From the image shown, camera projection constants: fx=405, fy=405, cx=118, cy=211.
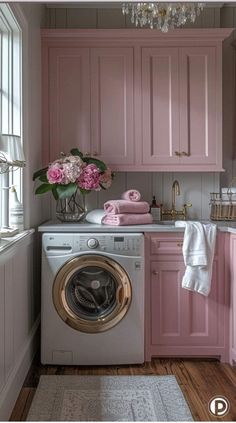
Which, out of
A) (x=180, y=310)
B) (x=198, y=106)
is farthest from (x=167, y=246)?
(x=198, y=106)

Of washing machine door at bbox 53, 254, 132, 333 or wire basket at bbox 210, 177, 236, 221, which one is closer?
washing machine door at bbox 53, 254, 132, 333

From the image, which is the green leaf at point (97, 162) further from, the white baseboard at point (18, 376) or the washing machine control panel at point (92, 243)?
the white baseboard at point (18, 376)

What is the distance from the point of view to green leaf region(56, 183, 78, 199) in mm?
2650

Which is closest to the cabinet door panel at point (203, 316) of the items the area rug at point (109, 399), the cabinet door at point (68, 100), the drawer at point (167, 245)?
the drawer at point (167, 245)

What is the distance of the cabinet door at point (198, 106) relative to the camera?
2939mm

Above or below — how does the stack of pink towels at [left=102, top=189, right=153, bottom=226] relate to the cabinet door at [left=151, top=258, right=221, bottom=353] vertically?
above

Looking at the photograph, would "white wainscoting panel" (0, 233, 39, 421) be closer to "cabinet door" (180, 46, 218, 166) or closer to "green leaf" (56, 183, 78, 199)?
Answer: "green leaf" (56, 183, 78, 199)

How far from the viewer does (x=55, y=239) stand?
2.54 metres

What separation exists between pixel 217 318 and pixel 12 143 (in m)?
1.69

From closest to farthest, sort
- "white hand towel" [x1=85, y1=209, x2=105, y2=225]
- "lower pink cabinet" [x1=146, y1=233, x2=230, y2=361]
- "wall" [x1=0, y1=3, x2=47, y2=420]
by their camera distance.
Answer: "wall" [x1=0, y1=3, x2=47, y2=420]
"lower pink cabinet" [x1=146, y1=233, x2=230, y2=361]
"white hand towel" [x1=85, y1=209, x2=105, y2=225]

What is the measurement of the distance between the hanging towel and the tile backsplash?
691 millimetres

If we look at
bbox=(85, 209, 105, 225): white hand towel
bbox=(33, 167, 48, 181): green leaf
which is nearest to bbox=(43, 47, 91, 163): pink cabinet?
bbox=(33, 167, 48, 181): green leaf

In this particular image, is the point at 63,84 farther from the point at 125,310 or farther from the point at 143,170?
the point at 125,310

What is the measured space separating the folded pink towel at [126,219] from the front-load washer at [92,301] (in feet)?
0.43
